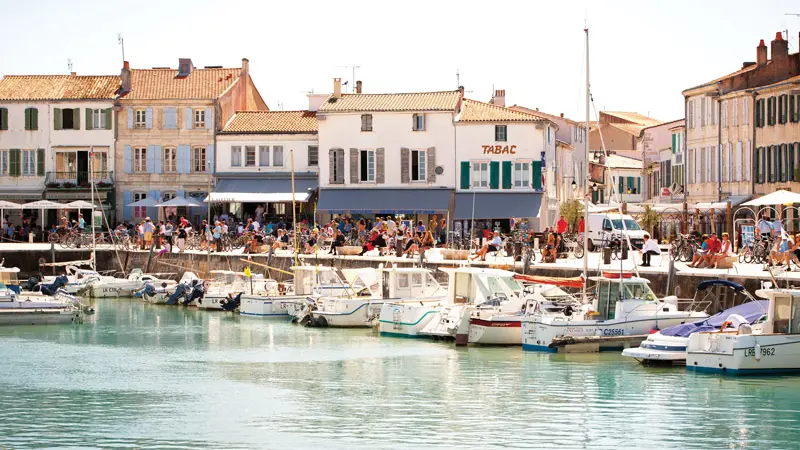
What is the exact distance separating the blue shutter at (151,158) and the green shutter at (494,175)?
19096 millimetres

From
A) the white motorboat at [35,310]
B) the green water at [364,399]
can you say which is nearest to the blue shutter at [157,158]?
the white motorboat at [35,310]

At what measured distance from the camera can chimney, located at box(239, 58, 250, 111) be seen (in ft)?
261

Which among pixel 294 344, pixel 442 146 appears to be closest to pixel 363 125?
pixel 442 146

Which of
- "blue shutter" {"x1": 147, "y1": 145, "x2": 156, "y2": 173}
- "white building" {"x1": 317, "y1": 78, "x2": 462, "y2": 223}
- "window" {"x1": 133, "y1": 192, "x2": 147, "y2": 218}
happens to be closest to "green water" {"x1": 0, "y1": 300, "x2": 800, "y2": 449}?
"white building" {"x1": 317, "y1": 78, "x2": 462, "y2": 223}

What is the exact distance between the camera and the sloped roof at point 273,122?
74.3 metres

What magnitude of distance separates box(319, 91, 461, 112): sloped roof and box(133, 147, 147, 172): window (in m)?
10.9

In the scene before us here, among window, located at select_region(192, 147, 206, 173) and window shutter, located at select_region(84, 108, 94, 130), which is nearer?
window, located at select_region(192, 147, 206, 173)

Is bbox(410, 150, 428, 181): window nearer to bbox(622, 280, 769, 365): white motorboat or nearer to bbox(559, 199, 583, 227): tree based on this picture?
bbox(559, 199, 583, 227): tree

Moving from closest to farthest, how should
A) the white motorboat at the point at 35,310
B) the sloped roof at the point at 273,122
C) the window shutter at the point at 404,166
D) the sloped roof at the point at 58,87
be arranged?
the white motorboat at the point at 35,310 < the window shutter at the point at 404,166 < the sloped roof at the point at 273,122 < the sloped roof at the point at 58,87

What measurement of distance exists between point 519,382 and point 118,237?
38.2 meters

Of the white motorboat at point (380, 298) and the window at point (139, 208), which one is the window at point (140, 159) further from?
the white motorboat at point (380, 298)

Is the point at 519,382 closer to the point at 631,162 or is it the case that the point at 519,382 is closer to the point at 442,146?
the point at 442,146

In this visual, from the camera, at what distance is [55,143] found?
3044 inches

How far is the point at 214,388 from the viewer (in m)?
33.8
